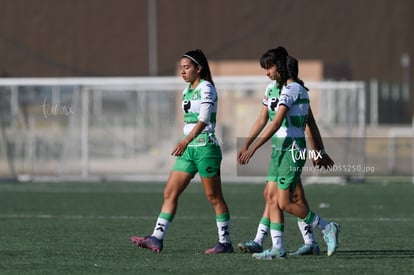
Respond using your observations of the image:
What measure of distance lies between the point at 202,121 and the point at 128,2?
32.0 meters

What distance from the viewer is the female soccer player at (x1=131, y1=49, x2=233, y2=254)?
12562 millimetres

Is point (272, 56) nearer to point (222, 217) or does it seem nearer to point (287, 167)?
point (287, 167)

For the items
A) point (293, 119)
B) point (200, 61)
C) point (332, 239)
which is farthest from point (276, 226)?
point (200, 61)

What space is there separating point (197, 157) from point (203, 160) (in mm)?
72

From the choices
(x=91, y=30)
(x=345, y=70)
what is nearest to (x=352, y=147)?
(x=345, y=70)

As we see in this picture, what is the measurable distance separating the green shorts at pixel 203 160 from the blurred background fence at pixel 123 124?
53.0ft

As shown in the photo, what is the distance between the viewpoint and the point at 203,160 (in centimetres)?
1261

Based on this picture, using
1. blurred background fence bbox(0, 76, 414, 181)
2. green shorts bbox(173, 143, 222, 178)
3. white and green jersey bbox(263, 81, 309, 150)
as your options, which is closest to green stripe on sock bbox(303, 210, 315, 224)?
white and green jersey bbox(263, 81, 309, 150)

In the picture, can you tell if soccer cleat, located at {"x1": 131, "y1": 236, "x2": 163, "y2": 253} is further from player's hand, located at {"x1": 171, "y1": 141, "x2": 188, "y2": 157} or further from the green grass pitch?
player's hand, located at {"x1": 171, "y1": 141, "x2": 188, "y2": 157}

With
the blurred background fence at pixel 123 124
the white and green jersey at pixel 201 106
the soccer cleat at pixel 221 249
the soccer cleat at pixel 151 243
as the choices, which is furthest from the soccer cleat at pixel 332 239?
the blurred background fence at pixel 123 124

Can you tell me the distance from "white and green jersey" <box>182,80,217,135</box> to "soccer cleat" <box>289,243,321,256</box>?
1.48m

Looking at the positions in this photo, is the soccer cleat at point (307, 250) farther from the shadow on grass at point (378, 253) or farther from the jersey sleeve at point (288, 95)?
the jersey sleeve at point (288, 95)


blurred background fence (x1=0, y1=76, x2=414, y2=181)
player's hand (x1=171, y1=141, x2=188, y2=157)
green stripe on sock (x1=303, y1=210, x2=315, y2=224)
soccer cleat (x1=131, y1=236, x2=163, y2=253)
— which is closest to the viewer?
green stripe on sock (x1=303, y1=210, x2=315, y2=224)

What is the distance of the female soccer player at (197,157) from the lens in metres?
12.6
